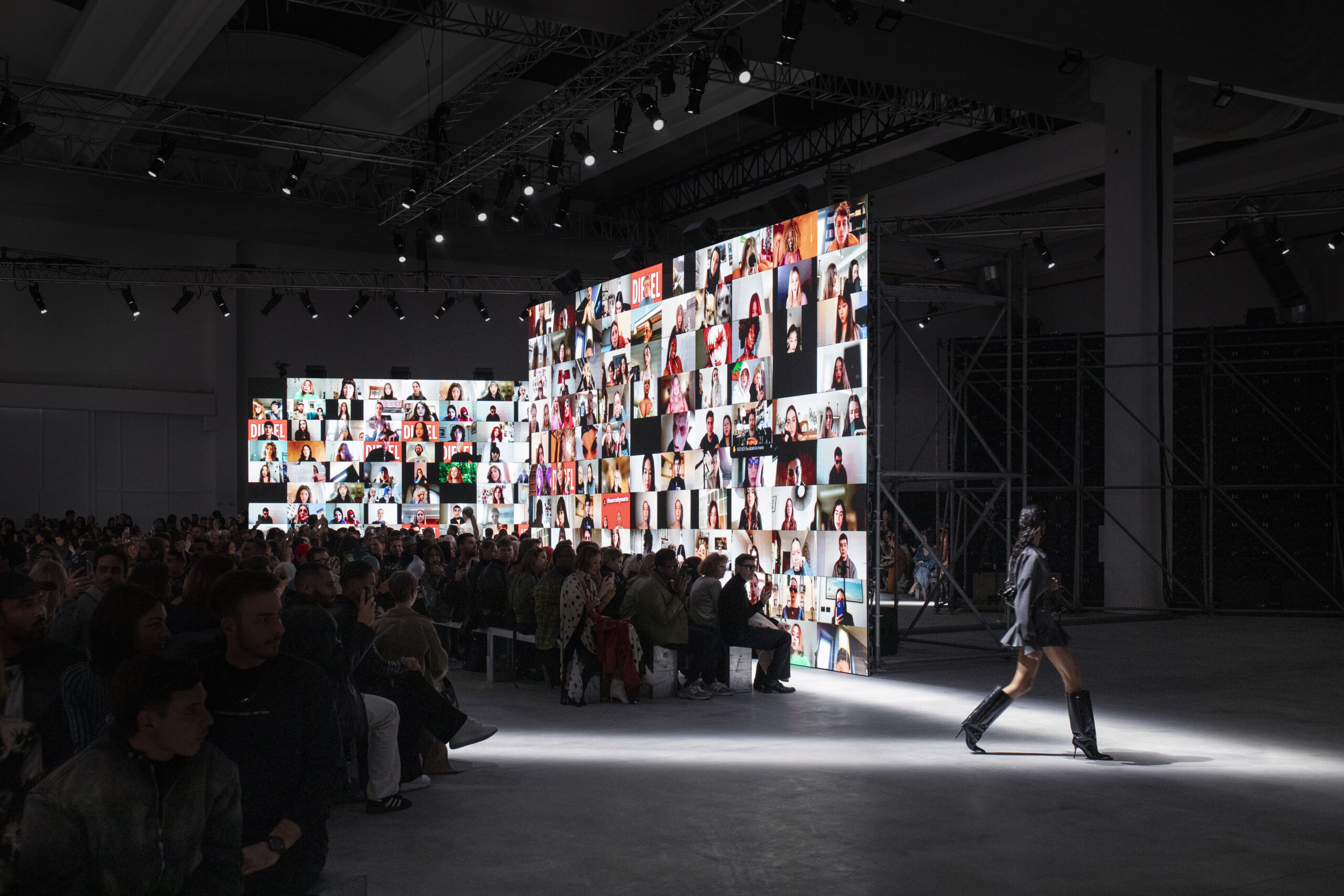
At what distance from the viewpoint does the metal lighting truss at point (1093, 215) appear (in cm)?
1934

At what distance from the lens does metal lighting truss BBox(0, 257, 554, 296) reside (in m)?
22.5

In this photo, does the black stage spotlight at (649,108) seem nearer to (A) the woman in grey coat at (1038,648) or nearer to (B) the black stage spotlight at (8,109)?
(B) the black stage spotlight at (8,109)

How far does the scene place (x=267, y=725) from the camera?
3.49 meters

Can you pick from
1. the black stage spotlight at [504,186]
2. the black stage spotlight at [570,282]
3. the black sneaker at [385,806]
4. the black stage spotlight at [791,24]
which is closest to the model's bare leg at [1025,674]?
the black sneaker at [385,806]

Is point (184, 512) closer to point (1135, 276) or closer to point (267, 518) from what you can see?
point (267, 518)

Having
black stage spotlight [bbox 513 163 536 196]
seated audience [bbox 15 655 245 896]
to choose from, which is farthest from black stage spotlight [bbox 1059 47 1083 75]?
seated audience [bbox 15 655 245 896]

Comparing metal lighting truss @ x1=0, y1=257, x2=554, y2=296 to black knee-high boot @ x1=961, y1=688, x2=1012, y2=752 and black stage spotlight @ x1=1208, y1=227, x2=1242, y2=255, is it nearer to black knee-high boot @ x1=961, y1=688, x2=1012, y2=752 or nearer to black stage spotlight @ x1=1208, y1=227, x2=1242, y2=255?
black stage spotlight @ x1=1208, y1=227, x2=1242, y2=255

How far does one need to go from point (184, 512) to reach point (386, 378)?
5613mm

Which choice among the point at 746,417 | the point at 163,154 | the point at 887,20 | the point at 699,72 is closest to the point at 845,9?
the point at 699,72

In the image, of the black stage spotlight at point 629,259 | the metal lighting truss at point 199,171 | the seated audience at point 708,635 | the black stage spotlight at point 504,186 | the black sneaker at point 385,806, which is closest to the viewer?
the black sneaker at point 385,806

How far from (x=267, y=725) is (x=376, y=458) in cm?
2206

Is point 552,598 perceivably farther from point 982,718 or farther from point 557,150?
point 557,150

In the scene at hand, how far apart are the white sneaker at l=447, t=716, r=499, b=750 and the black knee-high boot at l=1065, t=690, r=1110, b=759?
→ 364cm

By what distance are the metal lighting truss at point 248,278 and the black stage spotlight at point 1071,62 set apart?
1050 centimetres
